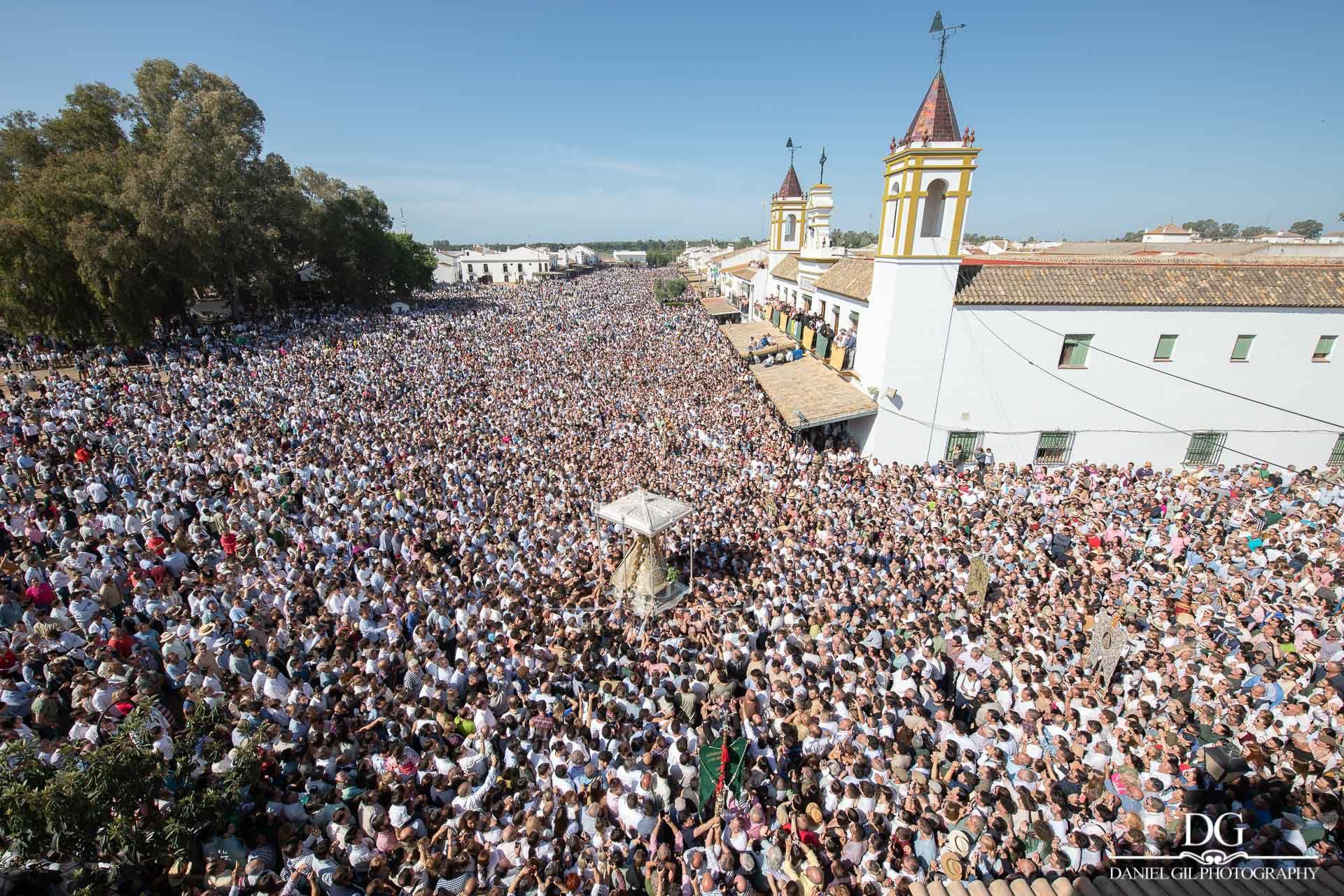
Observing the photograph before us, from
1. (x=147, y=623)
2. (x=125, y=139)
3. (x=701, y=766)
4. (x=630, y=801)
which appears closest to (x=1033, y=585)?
(x=701, y=766)

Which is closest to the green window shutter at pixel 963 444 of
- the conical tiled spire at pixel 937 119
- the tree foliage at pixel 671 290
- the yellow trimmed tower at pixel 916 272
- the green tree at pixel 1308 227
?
the yellow trimmed tower at pixel 916 272

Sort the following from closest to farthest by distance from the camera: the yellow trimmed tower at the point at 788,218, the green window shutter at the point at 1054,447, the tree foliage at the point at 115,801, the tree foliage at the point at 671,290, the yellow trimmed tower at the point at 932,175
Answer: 1. the tree foliage at the point at 115,801
2. the yellow trimmed tower at the point at 932,175
3. the green window shutter at the point at 1054,447
4. the yellow trimmed tower at the point at 788,218
5. the tree foliage at the point at 671,290

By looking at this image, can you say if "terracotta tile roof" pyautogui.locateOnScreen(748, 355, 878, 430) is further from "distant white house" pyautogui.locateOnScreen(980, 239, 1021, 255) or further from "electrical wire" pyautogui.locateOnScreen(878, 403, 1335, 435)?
"distant white house" pyautogui.locateOnScreen(980, 239, 1021, 255)

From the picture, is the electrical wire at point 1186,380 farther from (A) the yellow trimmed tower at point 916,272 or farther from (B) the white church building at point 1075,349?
(A) the yellow trimmed tower at point 916,272

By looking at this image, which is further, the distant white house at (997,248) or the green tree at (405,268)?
the green tree at (405,268)

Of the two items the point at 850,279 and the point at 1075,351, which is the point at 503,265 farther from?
the point at 1075,351

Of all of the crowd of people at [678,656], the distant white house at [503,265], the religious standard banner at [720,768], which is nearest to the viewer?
the crowd of people at [678,656]
